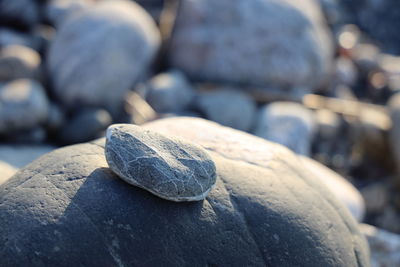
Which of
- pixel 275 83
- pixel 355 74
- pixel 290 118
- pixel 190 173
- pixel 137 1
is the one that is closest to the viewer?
pixel 190 173

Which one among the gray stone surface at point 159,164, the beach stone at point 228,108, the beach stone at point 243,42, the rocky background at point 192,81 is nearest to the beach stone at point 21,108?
the rocky background at point 192,81

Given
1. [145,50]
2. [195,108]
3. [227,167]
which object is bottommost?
[195,108]

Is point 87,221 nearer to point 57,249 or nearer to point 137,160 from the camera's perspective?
point 57,249

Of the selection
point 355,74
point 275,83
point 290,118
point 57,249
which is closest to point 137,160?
point 57,249

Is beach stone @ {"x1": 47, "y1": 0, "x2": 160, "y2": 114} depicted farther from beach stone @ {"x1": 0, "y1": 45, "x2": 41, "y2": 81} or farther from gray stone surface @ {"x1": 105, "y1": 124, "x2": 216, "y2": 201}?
gray stone surface @ {"x1": 105, "y1": 124, "x2": 216, "y2": 201}

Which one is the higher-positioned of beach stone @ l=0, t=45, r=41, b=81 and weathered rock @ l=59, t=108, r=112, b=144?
beach stone @ l=0, t=45, r=41, b=81

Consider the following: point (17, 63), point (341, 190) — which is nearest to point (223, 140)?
point (341, 190)

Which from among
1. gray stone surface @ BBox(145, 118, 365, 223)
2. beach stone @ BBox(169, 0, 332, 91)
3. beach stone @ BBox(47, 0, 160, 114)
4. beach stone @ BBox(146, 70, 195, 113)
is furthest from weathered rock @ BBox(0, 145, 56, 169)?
beach stone @ BBox(169, 0, 332, 91)
